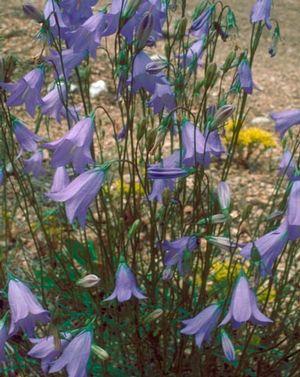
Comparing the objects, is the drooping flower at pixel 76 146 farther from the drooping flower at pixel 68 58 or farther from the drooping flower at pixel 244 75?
the drooping flower at pixel 244 75

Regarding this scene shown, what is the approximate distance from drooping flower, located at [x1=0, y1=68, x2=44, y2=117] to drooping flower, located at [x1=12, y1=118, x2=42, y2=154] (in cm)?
16

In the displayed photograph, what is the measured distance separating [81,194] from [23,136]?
559 mm

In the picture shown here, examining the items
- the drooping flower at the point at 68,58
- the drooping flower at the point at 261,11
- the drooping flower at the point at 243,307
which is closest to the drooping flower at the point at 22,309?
the drooping flower at the point at 243,307

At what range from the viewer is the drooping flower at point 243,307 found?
1.70 m

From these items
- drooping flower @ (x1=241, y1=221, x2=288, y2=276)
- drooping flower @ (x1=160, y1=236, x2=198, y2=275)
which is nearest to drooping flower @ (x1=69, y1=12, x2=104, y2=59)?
drooping flower @ (x1=160, y1=236, x2=198, y2=275)

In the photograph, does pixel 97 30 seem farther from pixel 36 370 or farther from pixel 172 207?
pixel 36 370

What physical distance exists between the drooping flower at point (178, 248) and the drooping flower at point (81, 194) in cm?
36

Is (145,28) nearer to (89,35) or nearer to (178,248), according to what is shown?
(89,35)

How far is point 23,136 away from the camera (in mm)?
2154

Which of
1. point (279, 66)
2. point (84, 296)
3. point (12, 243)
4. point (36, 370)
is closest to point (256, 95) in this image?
point (279, 66)

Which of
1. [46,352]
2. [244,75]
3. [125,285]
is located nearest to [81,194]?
[125,285]

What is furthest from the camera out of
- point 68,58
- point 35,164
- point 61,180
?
point 35,164

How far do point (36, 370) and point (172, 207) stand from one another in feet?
2.65

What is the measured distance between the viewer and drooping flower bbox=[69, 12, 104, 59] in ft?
6.07
